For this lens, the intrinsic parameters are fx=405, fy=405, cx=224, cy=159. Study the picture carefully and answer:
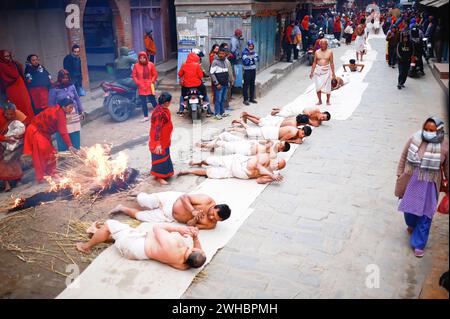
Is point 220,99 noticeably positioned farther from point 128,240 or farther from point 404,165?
point 128,240

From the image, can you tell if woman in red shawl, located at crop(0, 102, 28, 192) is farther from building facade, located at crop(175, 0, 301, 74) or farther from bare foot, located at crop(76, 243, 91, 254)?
building facade, located at crop(175, 0, 301, 74)

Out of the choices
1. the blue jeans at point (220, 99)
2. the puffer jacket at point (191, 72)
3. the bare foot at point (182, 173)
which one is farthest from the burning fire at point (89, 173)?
the blue jeans at point (220, 99)

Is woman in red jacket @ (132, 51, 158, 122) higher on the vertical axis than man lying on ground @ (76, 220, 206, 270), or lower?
higher

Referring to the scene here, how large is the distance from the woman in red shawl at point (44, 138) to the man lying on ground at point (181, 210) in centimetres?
189

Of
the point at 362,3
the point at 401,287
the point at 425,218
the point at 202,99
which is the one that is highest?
the point at 362,3

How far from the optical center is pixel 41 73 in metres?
8.77

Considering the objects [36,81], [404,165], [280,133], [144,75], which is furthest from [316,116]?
[36,81]

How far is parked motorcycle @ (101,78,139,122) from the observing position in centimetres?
1010

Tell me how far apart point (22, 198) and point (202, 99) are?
5180 mm

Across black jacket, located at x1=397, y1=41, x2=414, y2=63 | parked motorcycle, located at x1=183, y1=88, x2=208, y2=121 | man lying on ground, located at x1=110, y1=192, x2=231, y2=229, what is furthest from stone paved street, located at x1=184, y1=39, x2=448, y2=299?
black jacket, located at x1=397, y1=41, x2=414, y2=63

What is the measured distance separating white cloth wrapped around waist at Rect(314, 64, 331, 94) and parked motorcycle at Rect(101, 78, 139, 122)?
497 cm

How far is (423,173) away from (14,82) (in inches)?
310

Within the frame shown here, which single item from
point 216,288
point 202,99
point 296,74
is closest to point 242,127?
point 202,99

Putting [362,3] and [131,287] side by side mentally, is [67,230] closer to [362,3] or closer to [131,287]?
[131,287]
